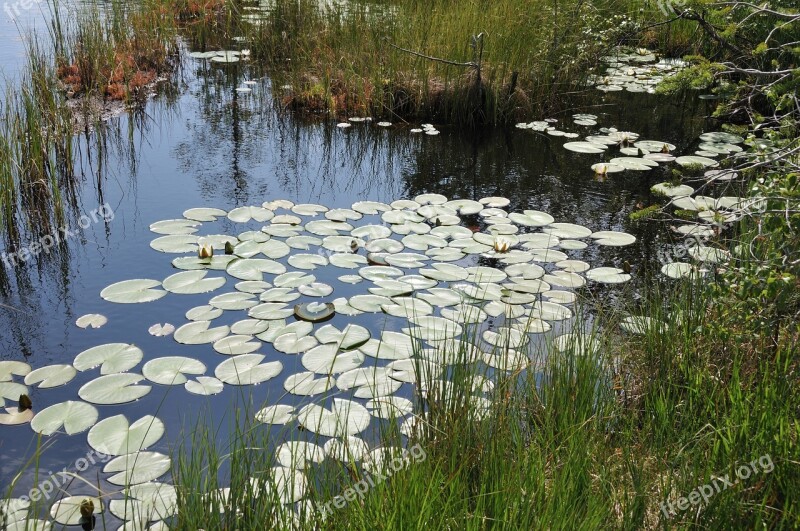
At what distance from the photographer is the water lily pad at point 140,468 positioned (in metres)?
2.37

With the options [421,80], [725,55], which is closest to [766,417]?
[421,80]

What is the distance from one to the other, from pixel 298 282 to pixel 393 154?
8.04ft

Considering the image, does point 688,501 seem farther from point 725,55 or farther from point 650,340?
point 725,55

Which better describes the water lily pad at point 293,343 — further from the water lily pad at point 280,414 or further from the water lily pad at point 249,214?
the water lily pad at point 249,214

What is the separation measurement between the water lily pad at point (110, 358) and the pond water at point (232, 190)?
2.0 inches

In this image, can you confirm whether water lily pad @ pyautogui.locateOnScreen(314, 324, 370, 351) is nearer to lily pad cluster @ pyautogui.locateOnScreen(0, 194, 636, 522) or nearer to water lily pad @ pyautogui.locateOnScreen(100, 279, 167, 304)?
lily pad cluster @ pyautogui.locateOnScreen(0, 194, 636, 522)

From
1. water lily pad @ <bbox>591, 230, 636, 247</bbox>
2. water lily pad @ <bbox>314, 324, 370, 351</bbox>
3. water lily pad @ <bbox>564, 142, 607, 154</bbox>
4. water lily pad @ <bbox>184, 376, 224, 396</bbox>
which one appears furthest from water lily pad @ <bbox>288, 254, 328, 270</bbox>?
water lily pad @ <bbox>564, 142, 607, 154</bbox>

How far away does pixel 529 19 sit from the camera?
6996 mm

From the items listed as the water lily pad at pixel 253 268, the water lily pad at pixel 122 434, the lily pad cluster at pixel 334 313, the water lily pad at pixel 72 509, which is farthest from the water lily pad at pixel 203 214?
the water lily pad at pixel 72 509

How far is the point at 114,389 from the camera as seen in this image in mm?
2854

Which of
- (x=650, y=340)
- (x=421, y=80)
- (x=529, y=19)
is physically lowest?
(x=650, y=340)

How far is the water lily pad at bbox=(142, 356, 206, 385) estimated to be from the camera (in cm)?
292

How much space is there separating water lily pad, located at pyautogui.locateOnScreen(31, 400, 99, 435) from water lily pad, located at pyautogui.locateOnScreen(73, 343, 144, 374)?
0.25 m

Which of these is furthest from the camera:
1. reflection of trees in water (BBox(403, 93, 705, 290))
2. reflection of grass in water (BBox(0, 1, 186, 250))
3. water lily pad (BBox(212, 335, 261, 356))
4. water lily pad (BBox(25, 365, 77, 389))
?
reflection of trees in water (BBox(403, 93, 705, 290))
